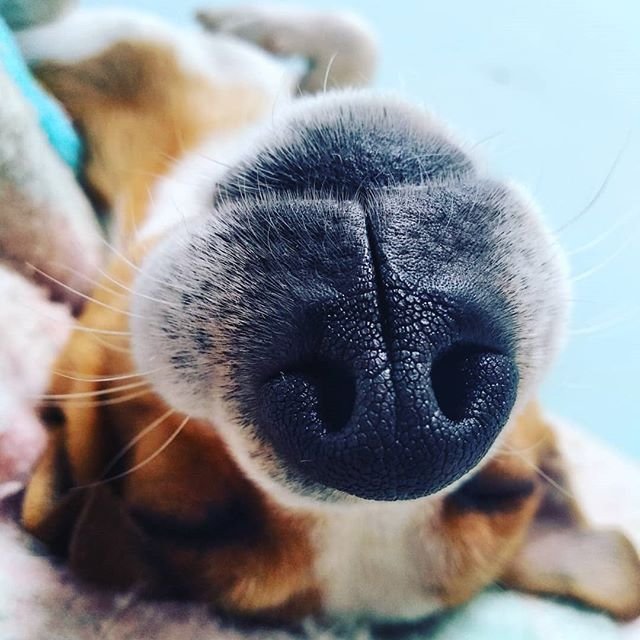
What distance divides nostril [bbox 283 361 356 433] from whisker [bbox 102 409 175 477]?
10.3 inches

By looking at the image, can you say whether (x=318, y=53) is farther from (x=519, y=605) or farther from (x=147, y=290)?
(x=519, y=605)

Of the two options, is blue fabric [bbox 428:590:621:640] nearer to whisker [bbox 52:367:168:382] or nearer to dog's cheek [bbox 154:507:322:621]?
dog's cheek [bbox 154:507:322:621]

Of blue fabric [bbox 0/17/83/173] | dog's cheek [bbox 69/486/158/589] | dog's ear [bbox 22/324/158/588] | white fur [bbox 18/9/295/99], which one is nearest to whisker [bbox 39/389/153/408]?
dog's ear [bbox 22/324/158/588]

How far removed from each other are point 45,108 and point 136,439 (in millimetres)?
612

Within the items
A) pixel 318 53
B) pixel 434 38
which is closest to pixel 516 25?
pixel 434 38

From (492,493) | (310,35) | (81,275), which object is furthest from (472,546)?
(310,35)

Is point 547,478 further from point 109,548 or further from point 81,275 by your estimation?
point 81,275

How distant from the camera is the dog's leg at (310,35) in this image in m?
1.76

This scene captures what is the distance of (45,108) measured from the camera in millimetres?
1228

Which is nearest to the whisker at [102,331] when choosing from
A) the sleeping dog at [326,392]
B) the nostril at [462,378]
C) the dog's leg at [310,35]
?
the sleeping dog at [326,392]

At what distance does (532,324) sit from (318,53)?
3.98 ft

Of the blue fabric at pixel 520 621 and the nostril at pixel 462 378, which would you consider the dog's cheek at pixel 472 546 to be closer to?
the blue fabric at pixel 520 621

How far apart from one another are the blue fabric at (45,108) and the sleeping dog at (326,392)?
190 millimetres

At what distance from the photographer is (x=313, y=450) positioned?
62cm
